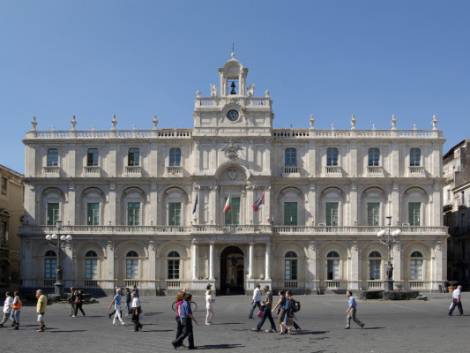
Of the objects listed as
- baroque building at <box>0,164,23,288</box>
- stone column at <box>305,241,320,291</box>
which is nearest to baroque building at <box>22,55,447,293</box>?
stone column at <box>305,241,320,291</box>

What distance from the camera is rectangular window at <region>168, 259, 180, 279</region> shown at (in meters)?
64.9

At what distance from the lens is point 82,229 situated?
64875 millimetres

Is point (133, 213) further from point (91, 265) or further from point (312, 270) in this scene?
point (312, 270)

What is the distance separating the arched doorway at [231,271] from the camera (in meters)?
65.5

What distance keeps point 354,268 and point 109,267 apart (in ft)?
73.0

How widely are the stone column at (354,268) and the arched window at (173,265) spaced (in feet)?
51.5

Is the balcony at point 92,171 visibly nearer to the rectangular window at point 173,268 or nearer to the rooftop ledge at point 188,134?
the rooftop ledge at point 188,134

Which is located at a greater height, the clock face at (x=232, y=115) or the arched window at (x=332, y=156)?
the clock face at (x=232, y=115)

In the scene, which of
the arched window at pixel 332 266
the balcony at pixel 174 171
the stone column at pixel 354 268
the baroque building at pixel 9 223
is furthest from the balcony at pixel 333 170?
the baroque building at pixel 9 223

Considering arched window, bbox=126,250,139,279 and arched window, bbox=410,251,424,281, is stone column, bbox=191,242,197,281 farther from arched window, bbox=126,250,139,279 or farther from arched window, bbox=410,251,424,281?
arched window, bbox=410,251,424,281

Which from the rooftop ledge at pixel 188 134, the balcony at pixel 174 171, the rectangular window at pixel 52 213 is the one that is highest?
the rooftop ledge at pixel 188 134

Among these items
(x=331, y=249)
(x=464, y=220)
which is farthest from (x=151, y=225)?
(x=464, y=220)

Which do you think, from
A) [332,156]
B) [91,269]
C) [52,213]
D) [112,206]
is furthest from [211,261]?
[52,213]

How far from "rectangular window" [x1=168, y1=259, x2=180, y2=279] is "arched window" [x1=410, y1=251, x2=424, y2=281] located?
21334mm
